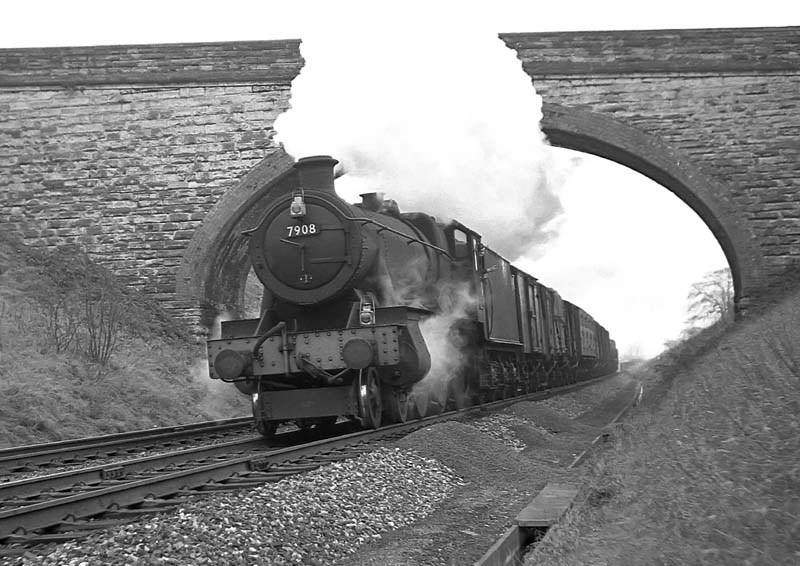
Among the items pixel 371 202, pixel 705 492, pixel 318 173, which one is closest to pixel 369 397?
pixel 318 173

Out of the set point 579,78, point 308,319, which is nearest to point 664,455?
point 308,319

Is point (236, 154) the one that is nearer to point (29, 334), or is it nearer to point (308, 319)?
point (29, 334)

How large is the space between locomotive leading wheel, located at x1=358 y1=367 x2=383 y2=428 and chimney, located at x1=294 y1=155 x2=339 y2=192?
2.08 metres

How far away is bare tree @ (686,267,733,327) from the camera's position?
172 ft

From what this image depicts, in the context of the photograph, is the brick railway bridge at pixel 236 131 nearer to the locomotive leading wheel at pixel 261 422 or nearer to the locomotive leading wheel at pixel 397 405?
the locomotive leading wheel at pixel 397 405

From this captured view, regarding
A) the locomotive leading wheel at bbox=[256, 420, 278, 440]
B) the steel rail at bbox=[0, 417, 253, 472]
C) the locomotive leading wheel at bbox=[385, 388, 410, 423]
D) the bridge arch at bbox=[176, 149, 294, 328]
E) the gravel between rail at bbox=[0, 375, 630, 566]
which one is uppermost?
the bridge arch at bbox=[176, 149, 294, 328]

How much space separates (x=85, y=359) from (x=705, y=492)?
11398 millimetres

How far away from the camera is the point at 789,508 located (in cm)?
394

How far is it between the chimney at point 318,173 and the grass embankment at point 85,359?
15.5 feet

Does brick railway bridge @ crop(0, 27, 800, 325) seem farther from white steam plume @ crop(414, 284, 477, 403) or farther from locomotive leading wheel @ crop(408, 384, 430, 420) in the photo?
locomotive leading wheel @ crop(408, 384, 430, 420)

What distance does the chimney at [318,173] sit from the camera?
977cm

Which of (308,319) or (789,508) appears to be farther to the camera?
(308,319)

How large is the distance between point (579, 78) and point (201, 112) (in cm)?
820

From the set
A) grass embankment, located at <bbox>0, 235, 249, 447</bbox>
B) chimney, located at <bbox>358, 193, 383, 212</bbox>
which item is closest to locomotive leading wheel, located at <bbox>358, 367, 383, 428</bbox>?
chimney, located at <bbox>358, 193, 383, 212</bbox>
